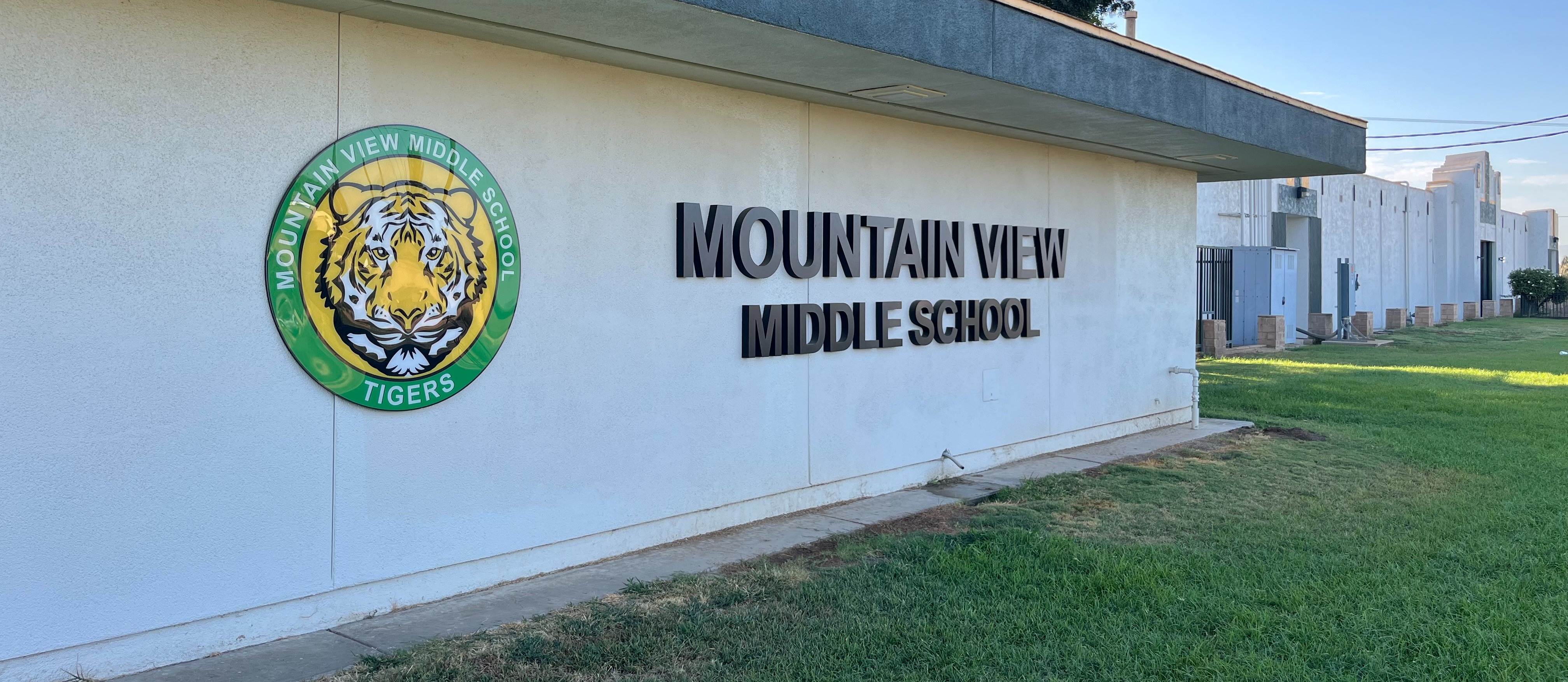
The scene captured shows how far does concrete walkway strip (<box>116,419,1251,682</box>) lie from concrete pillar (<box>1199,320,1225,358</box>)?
15.1 metres

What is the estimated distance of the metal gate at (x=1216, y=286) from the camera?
25234 millimetres

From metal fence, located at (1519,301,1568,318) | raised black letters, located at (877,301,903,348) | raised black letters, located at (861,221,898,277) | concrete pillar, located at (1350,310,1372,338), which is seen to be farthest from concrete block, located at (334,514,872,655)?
metal fence, located at (1519,301,1568,318)

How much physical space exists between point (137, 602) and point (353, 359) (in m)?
1.38

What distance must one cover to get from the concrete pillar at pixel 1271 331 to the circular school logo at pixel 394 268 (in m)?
22.9

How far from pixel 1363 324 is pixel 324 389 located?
3040 centimetres

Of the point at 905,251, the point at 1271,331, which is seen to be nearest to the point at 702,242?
the point at 905,251

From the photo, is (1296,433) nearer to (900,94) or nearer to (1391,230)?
(900,94)

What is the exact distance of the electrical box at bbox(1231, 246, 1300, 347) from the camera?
82.8ft

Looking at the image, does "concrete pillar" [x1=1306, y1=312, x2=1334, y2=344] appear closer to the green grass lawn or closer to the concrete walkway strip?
the green grass lawn

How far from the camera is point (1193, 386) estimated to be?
12.5 metres

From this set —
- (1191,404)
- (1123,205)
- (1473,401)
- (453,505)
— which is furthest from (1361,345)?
(453,505)

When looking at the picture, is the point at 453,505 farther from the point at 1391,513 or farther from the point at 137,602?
the point at 1391,513

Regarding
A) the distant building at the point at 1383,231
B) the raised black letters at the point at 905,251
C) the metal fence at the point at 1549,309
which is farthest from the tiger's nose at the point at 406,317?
the metal fence at the point at 1549,309

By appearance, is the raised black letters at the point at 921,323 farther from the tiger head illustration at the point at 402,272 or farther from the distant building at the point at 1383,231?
the distant building at the point at 1383,231
